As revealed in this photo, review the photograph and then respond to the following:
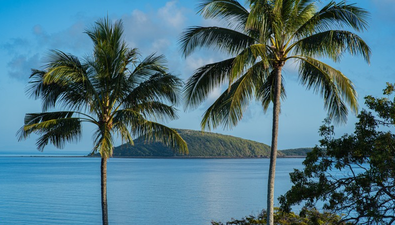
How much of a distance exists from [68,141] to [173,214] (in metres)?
24.0

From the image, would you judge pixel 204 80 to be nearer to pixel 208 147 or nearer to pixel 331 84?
pixel 331 84

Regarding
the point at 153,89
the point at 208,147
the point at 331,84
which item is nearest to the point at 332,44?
the point at 331,84

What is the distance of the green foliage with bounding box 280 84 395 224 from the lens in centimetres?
938

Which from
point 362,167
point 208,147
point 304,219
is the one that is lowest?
point 304,219

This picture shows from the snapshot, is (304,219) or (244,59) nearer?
(244,59)

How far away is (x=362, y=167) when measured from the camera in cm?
1008

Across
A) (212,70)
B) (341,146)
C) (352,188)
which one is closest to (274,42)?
(212,70)

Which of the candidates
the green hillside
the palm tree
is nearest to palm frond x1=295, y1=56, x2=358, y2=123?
the palm tree

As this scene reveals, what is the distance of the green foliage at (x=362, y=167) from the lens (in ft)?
30.8

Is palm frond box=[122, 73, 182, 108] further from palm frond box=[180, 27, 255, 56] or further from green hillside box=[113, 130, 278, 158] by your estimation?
green hillside box=[113, 130, 278, 158]

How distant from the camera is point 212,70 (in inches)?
522

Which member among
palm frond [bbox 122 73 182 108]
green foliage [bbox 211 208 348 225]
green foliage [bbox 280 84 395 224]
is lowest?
green foliage [bbox 211 208 348 225]

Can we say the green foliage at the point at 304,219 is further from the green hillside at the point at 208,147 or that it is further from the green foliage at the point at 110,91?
the green hillside at the point at 208,147

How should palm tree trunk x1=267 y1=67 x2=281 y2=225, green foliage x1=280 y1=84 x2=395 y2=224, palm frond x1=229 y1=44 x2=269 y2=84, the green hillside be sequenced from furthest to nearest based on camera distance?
the green hillside → palm tree trunk x1=267 y1=67 x2=281 y2=225 → palm frond x1=229 y1=44 x2=269 y2=84 → green foliage x1=280 y1=84 x2=395 y2=224
